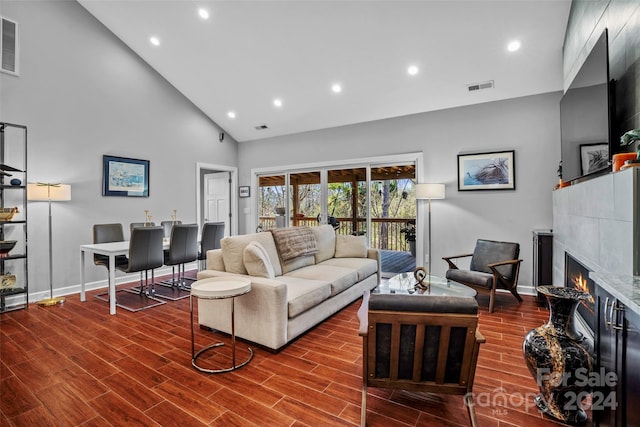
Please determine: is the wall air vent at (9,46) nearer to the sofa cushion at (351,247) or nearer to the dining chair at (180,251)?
the dining chair at (180,251)

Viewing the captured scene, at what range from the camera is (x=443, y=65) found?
3988 mm

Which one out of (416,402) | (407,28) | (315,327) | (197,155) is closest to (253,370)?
(315,327)

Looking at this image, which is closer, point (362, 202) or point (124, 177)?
point (124, 177)

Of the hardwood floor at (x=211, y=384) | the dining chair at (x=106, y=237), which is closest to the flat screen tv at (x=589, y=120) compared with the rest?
the hardwood floor at (x=211, y=384)

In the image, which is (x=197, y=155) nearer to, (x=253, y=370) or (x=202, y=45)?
(x=202, y=45)

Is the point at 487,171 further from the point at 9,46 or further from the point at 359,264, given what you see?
the point at 9,46

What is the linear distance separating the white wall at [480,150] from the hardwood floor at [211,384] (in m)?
1.68

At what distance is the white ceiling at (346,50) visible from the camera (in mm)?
3365

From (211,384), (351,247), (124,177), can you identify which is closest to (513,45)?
(351,247)

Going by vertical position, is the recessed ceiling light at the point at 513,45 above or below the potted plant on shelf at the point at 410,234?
above

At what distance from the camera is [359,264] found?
4.05 meters

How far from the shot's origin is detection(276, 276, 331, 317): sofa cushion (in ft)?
8.77

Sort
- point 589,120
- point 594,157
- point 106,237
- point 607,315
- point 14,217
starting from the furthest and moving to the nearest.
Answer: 1. point 106,237
2. point 14,217
3. point 589,120
4. point 594,157
5. point 607,315

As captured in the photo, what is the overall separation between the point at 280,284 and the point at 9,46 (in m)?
4.77
